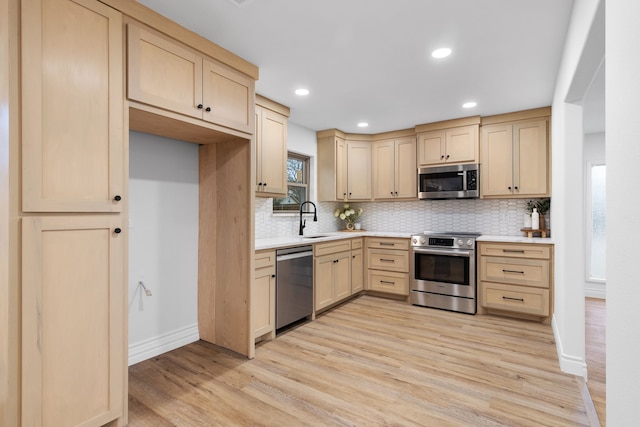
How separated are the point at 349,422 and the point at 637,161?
5.93 feet

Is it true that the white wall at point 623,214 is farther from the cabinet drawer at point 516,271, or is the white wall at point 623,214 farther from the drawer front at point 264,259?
the cabinet drawer at point 516,271

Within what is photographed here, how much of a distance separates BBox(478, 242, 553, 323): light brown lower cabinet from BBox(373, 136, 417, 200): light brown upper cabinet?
132cm

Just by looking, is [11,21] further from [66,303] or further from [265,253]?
[265,253]

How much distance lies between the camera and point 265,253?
9.67 feet

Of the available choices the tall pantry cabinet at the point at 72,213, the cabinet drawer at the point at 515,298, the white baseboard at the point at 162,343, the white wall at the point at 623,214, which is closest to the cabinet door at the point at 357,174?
the cabinet drawer at the point at 515,298

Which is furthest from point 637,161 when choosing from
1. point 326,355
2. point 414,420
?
point 326,355

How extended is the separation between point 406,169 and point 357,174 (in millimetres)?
733

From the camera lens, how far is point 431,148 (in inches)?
172

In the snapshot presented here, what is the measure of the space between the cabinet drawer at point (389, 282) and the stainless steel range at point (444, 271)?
0.12 m

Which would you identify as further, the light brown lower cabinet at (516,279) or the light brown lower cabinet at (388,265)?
the light brown lower cabinet at (388,265)

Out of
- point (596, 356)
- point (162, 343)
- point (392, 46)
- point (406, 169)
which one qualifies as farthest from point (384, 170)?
point (162, 343)

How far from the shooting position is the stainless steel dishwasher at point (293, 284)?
3.13 m

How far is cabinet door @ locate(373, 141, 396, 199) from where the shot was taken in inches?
189

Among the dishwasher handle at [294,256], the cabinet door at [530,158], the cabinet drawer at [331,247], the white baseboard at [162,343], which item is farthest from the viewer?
the cabinet door at [530,158]
